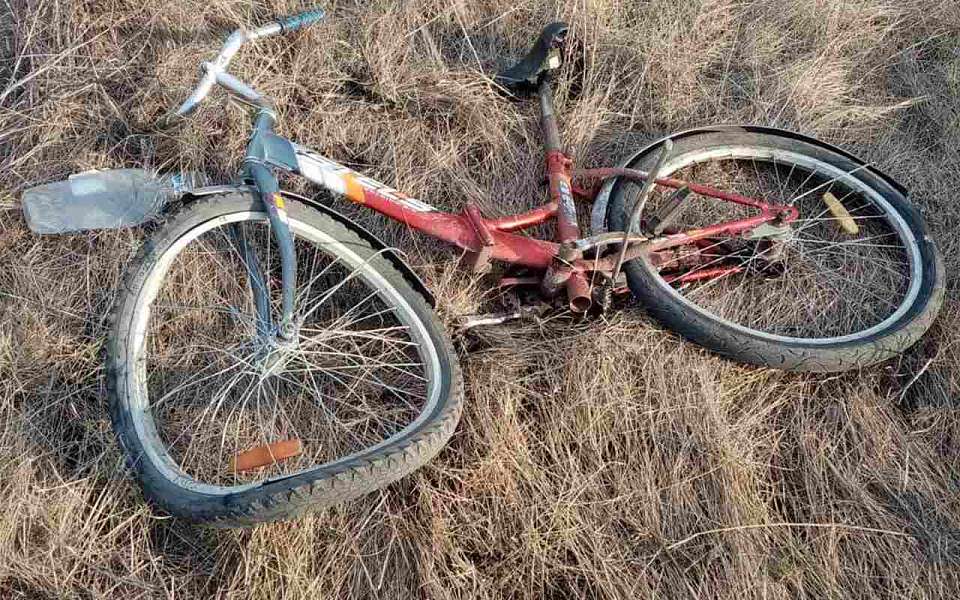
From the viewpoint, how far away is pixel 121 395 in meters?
2.03

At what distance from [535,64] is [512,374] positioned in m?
1.31

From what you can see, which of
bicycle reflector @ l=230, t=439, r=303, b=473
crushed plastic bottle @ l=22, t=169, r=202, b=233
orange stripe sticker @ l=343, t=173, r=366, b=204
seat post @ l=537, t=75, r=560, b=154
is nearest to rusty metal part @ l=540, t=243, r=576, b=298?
seat post @ l=537, t=75, r=560, b=154

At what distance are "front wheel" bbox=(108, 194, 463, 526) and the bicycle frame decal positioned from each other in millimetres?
119

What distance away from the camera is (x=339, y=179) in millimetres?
2277

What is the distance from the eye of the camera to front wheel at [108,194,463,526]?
1.96m

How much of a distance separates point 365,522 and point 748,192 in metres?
2.05

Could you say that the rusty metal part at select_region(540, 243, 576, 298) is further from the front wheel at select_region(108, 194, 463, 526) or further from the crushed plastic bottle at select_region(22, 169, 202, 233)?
the crushed plastic bottle at select_region(22, 169, 202, 233)

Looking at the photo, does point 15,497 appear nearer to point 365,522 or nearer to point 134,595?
point 134,595

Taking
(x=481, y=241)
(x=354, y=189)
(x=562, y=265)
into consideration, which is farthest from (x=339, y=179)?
(x=562, y=265)

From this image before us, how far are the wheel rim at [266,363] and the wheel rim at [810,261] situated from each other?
3.21 feet

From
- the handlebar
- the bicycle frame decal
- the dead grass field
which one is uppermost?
the handlebar

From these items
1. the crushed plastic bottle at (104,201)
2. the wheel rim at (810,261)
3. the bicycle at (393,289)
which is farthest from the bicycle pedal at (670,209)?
the crushed plastic bottle at (104,201)

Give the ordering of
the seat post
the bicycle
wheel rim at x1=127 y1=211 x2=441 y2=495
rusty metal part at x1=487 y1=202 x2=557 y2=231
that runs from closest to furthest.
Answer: the bicycle → wheel rim at x1=127 y1=211 x2=441 y2=495 → rusty metal part at x1=487 y1=202 x2=557 y2=231 → the seat post

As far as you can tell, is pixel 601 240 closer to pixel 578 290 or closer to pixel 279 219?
pixel 578 290
